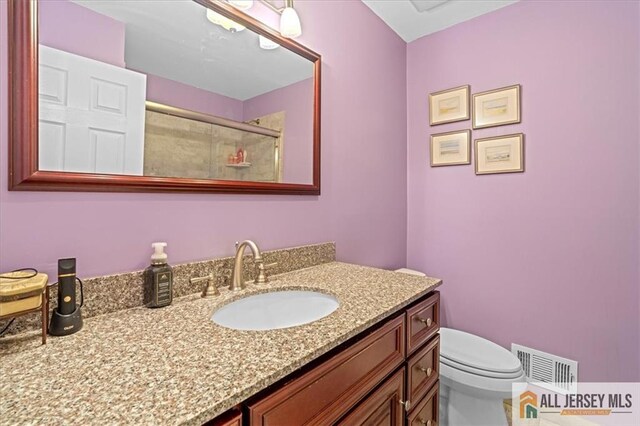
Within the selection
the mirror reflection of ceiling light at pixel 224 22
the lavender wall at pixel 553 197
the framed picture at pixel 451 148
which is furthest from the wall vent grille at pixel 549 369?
the mirror reflection of ceiling light at pixel 224 22

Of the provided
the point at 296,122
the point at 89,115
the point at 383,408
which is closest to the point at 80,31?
the point at 89,115

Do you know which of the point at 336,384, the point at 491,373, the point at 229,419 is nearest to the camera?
the point at 229,419

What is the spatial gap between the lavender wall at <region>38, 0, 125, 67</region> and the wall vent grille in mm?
2267

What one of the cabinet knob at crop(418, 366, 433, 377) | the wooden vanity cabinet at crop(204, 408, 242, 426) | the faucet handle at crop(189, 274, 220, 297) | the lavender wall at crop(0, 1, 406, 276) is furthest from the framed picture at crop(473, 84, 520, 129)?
the wooden vanity cabinet at crop(204, 408, 242, 426)

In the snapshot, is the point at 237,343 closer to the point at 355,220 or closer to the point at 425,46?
the point at 355,220

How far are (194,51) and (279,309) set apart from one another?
0.94 meters

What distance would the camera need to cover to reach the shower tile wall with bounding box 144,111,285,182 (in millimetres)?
877

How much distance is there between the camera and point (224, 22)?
3.47ft

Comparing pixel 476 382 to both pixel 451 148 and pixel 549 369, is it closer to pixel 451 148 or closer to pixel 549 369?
pixel 549 369

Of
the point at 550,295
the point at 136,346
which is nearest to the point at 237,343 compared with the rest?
the point at 136,346

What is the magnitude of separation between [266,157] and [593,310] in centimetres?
177

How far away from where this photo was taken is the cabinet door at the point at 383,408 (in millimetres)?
715

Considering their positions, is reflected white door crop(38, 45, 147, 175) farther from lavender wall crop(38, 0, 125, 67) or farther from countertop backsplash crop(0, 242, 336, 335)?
countertop backsplash crop(0, 242, 336, 335)

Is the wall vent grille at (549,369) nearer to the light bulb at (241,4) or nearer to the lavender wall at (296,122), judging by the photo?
the lavender wall at (296,122)
